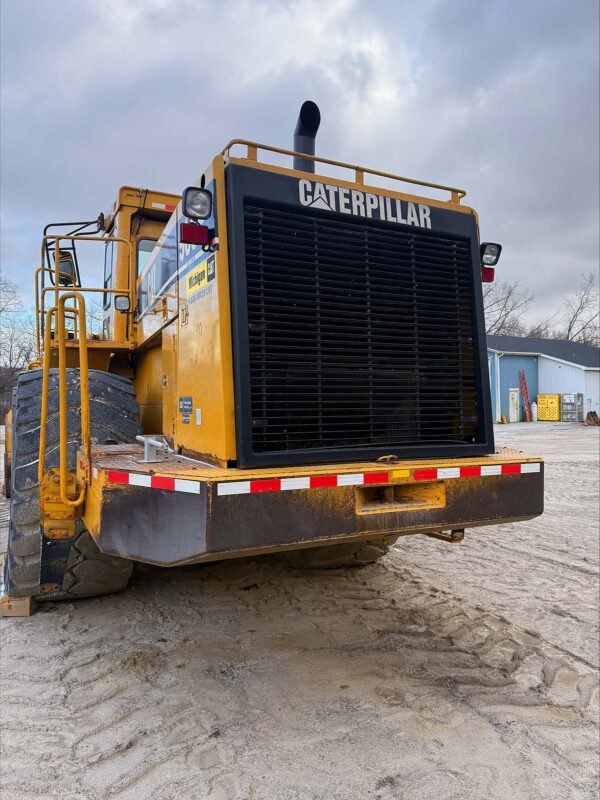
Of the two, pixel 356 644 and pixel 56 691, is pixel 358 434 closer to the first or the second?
pixel 356 644

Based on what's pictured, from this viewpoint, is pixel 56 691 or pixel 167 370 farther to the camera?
pixel 167 370

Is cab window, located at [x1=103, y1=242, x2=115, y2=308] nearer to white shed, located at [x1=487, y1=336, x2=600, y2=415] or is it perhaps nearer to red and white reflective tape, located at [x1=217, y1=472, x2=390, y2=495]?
red and white reflective tape, located at [x1=217, y1=472, x2=390, y2=495]

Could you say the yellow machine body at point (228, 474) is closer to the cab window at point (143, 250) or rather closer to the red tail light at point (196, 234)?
the red tail light at point (196, 234)

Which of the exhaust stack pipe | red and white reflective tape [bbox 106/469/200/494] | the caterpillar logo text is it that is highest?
the exhaust stack pipe

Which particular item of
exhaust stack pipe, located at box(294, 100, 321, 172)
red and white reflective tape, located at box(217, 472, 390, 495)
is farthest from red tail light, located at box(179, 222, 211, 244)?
red and white reflective tape, located at box(217, 472, 390, 495)

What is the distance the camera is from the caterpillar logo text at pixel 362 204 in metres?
2.99

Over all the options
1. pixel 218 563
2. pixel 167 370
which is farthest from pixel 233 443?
pixel 218 563

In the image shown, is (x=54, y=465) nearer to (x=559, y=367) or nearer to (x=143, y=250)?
(x=143, y=250)

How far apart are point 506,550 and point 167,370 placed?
3764 mm

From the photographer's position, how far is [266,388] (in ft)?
9.34

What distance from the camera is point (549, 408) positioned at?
3064cm

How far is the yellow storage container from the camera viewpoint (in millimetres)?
30406

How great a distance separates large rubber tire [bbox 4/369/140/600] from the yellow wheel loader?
14 millimetres

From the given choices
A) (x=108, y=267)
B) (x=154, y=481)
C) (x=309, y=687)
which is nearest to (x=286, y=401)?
(x=154, y=481)
